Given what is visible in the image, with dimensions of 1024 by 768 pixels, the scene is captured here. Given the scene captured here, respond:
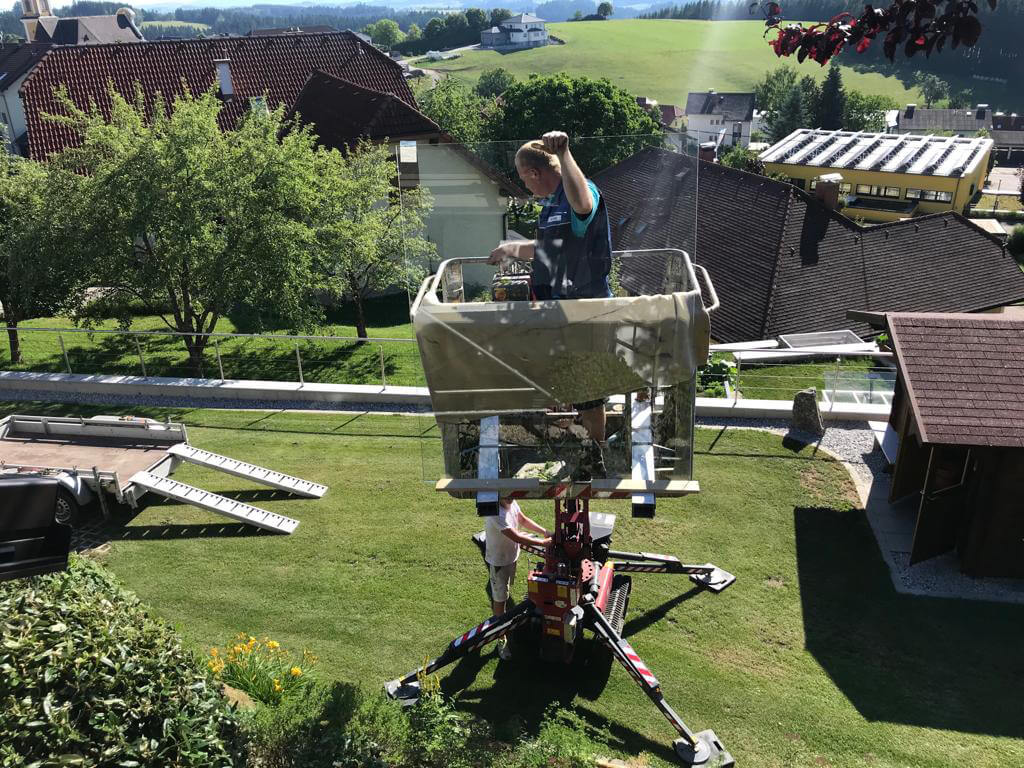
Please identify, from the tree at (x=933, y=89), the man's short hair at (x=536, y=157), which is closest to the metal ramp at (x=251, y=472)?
the man's short hair at (x=536, y=157)

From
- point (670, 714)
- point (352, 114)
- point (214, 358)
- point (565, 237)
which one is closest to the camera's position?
point (565, 237)

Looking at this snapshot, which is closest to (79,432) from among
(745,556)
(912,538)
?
(745,556)

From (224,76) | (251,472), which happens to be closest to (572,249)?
(251,472)

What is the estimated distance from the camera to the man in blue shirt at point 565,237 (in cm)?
592

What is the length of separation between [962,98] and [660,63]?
60.3 m

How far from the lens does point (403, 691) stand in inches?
291

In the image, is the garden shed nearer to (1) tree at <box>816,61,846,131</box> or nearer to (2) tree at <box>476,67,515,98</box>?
(1) tree at <box>816,61,846,131</box>

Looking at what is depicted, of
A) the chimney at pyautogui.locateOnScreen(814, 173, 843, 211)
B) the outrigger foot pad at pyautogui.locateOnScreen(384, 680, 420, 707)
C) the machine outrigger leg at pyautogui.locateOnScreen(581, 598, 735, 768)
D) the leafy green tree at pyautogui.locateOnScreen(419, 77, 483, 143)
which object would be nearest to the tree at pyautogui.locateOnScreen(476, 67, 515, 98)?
the leafy green tree at pyautogui.locateOnScreen(419, 77, 483, 143)

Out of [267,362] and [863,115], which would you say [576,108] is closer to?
[267,362]

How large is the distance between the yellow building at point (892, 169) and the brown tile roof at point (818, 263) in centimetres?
2804

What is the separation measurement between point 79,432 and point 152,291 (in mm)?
5090

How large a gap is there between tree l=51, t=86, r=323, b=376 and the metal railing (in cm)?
60

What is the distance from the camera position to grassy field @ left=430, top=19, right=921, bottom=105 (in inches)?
6132

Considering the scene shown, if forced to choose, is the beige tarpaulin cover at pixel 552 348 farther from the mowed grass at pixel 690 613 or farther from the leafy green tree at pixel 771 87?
the leafy green tree at pixel 771 87
